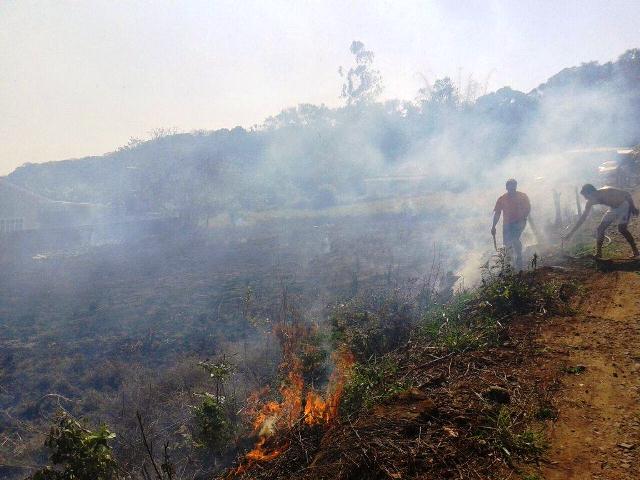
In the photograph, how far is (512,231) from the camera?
8.02 meters

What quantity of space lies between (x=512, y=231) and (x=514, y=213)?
0.35m

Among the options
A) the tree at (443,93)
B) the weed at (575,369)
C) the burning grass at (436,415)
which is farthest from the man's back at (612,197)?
the tree at (443,93)

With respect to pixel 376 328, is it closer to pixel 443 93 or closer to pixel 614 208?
pixel 614 208

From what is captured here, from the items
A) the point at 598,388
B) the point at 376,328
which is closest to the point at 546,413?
the point at 598,388

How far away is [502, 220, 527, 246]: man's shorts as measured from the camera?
797 cm

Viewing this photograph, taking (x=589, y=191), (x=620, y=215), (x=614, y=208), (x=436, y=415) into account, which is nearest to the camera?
(x=436, y=415)

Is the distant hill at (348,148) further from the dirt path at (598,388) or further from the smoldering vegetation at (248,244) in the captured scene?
the dirt path at (598,388)

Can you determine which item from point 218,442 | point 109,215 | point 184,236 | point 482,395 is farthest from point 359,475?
point 109,215

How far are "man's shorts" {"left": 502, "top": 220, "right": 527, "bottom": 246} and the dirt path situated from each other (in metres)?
2.96

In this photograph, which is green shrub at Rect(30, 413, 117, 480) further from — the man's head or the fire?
the man's head

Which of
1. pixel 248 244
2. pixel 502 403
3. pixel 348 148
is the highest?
pixel 348 148

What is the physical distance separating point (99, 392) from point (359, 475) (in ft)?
23.6

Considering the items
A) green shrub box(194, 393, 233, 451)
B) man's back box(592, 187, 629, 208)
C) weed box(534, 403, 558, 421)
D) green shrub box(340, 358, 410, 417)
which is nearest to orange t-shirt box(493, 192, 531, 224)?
man's back box(592, 187, 629, 208)

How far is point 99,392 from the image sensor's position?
8.26m
